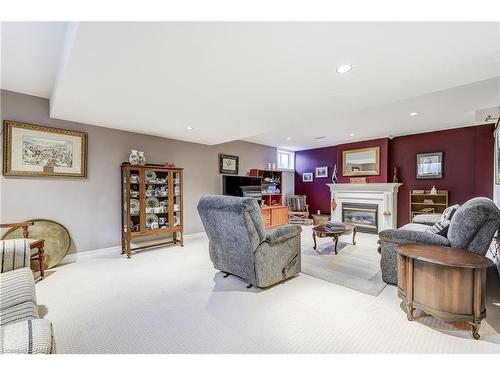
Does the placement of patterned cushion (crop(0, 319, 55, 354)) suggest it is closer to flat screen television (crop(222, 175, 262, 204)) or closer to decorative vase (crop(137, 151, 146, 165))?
decorative vase (crop(137, 151, 146, 165))

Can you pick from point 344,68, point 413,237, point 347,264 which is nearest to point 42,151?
point 344,68

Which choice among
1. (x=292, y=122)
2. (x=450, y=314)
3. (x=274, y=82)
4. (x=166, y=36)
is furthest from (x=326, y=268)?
(x=166, y=36)

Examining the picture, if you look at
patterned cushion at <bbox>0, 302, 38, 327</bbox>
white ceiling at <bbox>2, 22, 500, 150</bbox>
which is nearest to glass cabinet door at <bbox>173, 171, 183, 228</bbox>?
white ceiling at <bbox>2, 22, 500, 150</bbox>

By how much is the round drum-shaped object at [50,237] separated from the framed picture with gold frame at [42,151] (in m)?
0.70

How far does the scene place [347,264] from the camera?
3.19m

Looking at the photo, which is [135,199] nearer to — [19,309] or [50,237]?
[50,237]

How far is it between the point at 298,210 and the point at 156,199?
4.34 metres

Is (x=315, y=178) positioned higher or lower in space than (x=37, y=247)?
higher

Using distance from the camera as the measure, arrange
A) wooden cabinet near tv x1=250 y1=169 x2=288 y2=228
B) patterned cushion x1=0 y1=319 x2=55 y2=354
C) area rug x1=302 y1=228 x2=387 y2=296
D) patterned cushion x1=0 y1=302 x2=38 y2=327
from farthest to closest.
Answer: wooden cabinet near tv x1=250 y1=169 x2=288 y2=228 < area rug x1=302 y1=228 x2=387 y2=296 < patterned cushion x1=0 y1=302 x2=38 y2=327 < patterned cushion x1=0 y1=319 x2=55 y2=354

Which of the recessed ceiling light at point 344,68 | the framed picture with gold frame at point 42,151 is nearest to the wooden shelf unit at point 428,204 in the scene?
the recessed ceiling light at point 344,68

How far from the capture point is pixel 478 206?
1931mm

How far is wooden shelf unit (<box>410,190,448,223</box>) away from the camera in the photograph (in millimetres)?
4719

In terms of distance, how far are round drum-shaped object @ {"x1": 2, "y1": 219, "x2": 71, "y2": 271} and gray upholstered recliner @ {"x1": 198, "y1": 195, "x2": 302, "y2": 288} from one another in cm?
222

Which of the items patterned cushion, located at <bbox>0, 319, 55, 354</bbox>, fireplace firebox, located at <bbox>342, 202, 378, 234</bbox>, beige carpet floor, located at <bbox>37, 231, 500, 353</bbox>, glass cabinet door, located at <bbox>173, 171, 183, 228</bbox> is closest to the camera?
patterned cushion, located at <bbox>0, 319, 55, 354</bbox>
